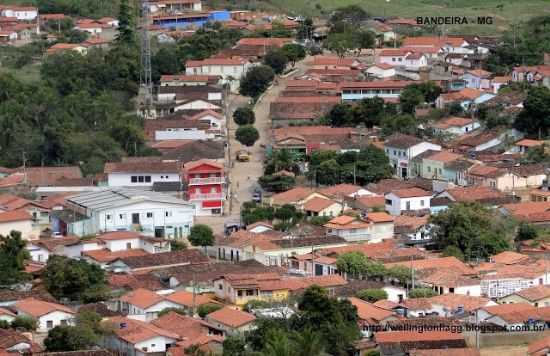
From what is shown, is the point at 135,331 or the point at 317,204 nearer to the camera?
the point at 135,331

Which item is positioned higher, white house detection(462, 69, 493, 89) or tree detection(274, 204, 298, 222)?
white house detection(462, 69, 493, 89)

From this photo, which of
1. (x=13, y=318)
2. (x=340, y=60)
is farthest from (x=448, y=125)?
(x=13, y=318)

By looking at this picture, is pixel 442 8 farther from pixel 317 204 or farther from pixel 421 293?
pixel 421 293

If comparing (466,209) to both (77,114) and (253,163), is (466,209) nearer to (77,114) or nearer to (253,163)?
(253,163)

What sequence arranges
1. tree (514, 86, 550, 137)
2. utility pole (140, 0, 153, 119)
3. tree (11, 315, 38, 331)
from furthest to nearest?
utility pole (140, 0, 153, 119), tree (514, 86, 550, 137), tree (11, 315, 38, 331)

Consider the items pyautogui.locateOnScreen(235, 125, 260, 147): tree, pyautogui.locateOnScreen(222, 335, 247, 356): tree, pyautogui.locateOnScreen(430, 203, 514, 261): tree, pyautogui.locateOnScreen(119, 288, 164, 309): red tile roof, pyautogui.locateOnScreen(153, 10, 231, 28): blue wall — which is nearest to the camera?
pyautogui.locateOnScreen(222, 335, 247, 356): tree

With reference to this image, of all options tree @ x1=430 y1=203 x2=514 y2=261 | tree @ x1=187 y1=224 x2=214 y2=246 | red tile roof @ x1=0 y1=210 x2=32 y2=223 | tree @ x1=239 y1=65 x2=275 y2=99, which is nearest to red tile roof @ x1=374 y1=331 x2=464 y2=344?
tree @ x1=430 y1=203 x2=514 y2=261

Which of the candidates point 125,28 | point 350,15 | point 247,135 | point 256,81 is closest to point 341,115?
point 247,135

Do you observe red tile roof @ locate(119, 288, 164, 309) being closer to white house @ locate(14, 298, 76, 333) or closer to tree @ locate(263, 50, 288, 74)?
white house @ locate(14, 298, 76, 333)
